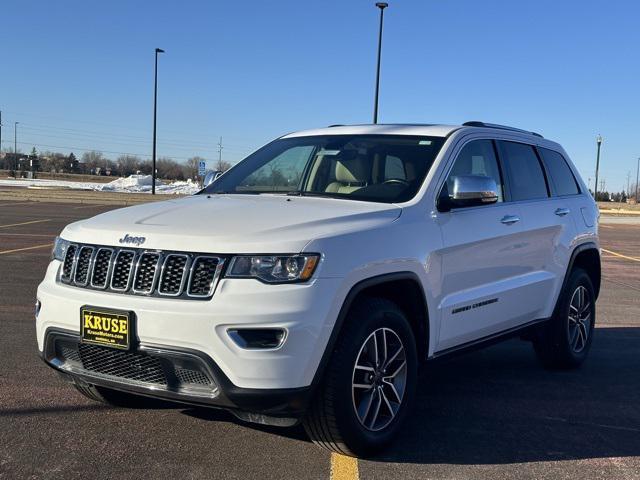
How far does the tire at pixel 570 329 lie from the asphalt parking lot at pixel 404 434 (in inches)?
5.6

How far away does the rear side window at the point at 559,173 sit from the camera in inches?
237

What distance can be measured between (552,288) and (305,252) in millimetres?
2979

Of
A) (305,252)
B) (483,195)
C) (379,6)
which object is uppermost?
(379,6)

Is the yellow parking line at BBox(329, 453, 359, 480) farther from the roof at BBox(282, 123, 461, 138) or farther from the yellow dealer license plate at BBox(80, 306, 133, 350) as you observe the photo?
the roof at BBox(282, 123, 461, 138)

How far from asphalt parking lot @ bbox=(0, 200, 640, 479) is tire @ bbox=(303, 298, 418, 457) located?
0.51 ft

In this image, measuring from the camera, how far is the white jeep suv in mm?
3348

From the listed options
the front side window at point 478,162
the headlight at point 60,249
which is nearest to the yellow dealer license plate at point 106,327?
the headlight at point 60,249

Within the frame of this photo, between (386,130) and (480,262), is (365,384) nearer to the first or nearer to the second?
(480,262)

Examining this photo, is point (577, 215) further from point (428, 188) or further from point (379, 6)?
point (379, 6)

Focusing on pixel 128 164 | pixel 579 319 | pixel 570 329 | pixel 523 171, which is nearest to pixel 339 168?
pixel 523 171

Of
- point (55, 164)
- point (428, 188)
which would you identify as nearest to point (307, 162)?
point (428, 188)

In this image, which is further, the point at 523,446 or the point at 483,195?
the point at 483,195

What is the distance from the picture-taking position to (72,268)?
383 cm

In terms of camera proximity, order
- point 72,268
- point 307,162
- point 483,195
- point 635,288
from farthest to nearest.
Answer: point 635,288, point 307,162, point 483,195, point 72,268
